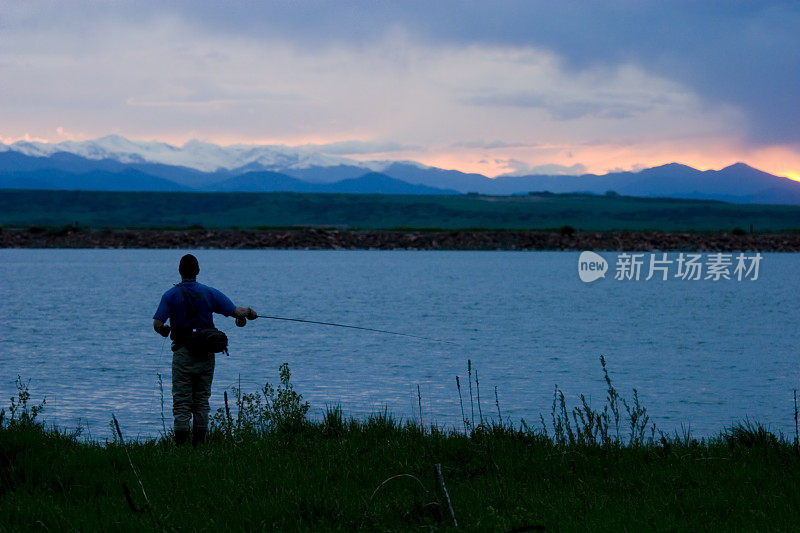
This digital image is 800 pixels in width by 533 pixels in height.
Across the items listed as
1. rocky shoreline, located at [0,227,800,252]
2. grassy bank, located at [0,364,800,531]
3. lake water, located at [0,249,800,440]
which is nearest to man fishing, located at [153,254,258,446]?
grassy bank, located at [0,364,800,531]

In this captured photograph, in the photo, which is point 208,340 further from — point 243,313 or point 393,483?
point 393,483

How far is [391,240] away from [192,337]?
366 feet

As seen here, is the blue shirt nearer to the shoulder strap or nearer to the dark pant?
the shoulder strap

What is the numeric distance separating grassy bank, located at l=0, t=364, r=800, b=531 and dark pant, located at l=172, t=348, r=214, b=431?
35cm

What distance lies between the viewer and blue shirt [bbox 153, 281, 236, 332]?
10344 millimetres

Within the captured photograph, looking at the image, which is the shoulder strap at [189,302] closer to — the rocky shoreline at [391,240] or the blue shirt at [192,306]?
the blue shirt at [192,306]

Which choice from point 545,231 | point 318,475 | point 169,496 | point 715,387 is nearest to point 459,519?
point 318,475

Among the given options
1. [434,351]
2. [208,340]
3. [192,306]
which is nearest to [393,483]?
[208,340]

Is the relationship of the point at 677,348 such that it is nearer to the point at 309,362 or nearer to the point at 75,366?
the point at 309,362

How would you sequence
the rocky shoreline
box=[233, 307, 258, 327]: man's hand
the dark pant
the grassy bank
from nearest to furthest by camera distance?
the grassy bank, box=[233, 307, 258, 327]: man's hand, the dark pant, the rocky shoreline

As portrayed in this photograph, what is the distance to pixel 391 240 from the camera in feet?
399

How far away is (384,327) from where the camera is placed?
3048 centimetres

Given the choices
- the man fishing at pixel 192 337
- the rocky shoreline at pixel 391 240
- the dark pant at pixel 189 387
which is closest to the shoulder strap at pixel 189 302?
the man fishing at pixel 192 337

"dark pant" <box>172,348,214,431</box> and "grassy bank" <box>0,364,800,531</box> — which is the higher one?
"dark pant" <box>172,348,214,431</box>
